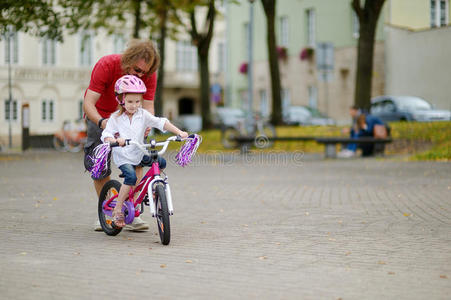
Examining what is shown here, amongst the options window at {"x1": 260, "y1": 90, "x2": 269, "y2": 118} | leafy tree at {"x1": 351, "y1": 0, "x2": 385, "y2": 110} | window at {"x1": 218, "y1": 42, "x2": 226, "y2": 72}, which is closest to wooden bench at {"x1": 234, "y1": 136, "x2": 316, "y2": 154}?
leafy tree at {"x1": 351, "y1": 0, "x2": 385, "y2": 110}

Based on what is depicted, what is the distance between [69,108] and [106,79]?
4509 centimetres

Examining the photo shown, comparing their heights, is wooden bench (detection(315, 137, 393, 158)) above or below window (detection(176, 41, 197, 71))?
below

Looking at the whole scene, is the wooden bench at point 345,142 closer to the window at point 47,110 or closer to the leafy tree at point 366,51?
the leafy tree at point 366,51

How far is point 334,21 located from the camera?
4259 cm

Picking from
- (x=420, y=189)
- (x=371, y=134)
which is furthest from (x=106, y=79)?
(x=371, y=134)

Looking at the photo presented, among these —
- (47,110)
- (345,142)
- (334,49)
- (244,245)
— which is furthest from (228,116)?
(244,245)

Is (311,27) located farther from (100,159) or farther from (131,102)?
(100,159)

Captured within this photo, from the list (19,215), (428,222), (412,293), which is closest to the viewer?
(412,293)

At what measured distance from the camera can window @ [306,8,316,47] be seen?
4447 cm

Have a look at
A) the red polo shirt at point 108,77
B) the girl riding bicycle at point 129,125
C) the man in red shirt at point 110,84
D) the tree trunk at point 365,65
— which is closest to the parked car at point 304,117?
the tree trunk at point 365,65

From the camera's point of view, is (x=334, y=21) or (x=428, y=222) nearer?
(x=428, y=222)

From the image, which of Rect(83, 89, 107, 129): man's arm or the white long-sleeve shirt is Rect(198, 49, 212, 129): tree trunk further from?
the white long-sleeve shirt

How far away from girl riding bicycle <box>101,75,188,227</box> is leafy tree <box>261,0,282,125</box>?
20.0 metres

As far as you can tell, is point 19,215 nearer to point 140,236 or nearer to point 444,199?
point 140,236
